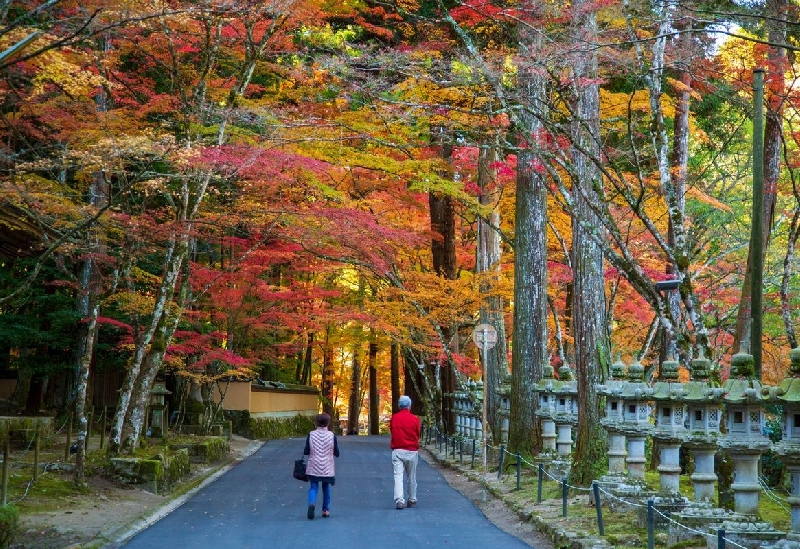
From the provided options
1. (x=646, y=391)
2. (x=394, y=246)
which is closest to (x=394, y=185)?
(x=394, y=246)

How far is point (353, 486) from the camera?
17562 millimetres

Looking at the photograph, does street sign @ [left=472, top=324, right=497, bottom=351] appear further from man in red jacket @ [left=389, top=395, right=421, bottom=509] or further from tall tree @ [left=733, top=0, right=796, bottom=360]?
tall tree @ [left=733, top=0, right=796, bottom=360]

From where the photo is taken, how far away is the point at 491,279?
81.1ft

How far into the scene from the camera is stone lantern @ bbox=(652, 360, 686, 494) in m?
10.4

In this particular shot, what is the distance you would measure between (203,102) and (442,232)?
12083 millimetres

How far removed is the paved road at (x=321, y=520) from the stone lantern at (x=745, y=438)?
9.23ft

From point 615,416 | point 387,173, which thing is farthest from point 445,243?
point 615,416

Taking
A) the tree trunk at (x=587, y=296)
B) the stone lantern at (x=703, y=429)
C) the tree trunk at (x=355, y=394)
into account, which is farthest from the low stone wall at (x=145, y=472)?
the tree trunk at (x=355, y=394)

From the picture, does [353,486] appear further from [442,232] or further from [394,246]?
[442,232]

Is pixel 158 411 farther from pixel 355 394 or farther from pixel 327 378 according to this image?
pixel 327 378

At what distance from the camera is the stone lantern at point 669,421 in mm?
10359

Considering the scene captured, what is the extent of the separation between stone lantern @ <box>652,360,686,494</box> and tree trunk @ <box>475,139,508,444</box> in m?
11.9

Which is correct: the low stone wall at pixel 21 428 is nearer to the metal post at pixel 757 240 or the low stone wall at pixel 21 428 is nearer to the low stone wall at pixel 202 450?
the low stone wall at pixel 202 450

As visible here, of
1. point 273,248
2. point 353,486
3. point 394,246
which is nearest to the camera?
point 353,486
